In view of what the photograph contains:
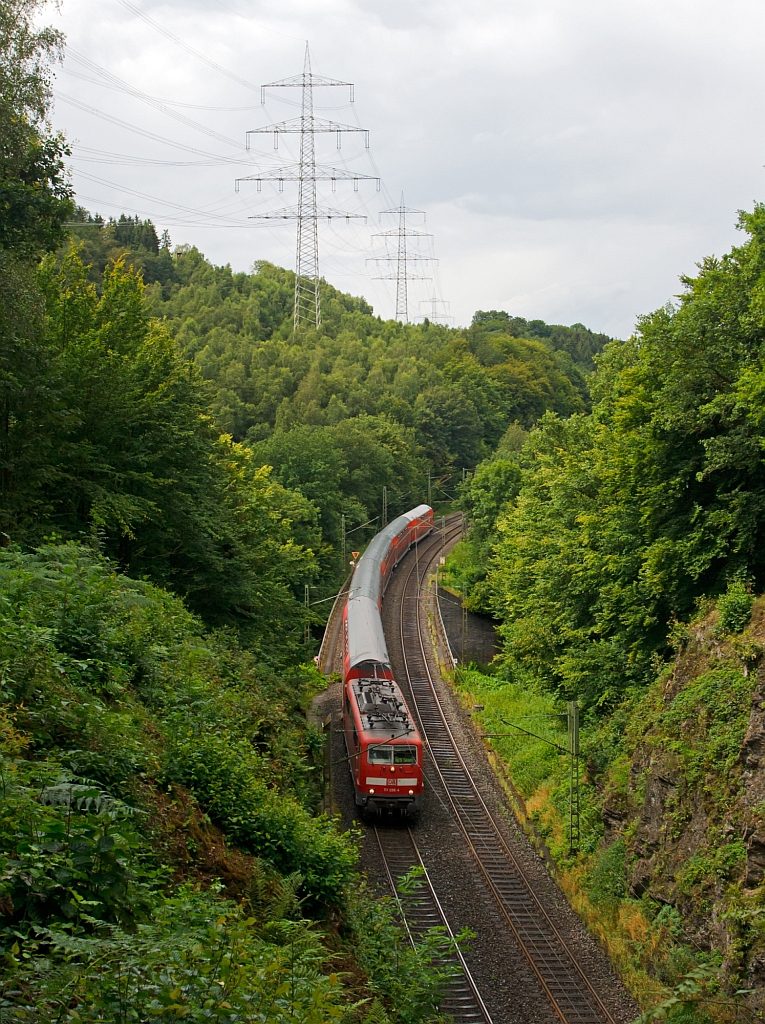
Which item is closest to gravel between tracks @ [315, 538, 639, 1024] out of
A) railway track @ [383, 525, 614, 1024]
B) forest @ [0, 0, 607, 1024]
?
railway track @ [383, 525, 614, 1024]

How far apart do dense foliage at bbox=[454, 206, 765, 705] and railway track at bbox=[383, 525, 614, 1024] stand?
4.45m

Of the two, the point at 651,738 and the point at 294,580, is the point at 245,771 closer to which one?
the point at 651,738

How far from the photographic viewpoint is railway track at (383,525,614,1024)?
1538 centimetres

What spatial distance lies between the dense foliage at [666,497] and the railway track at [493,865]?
14.6 feet

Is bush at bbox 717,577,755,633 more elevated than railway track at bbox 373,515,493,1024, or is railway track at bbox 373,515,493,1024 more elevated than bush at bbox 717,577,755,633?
bush at bbox 717,577,755,633

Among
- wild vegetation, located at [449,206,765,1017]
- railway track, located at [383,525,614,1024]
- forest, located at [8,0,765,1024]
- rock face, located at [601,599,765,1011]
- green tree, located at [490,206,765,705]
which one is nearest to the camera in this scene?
forest, located at [8,0,765,1024]

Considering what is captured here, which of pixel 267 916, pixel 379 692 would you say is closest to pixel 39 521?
pixel 379 692

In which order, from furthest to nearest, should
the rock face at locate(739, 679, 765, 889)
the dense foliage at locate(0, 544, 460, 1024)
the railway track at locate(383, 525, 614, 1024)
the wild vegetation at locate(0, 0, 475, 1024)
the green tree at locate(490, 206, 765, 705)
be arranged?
the green tree at locate(490, 206, 765, 705), the railway track at locate(383, 525, 614, 1024), the rock face at locate(739, 679, 765, 889), the wild vegetation at locate(0, 0, 475, 1024), the dense foliage at locate(0, 544, 460, 1024)

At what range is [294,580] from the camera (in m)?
44.4

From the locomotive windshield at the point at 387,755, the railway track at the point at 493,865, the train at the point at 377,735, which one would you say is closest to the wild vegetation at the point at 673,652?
the railway track at the point at 493,865

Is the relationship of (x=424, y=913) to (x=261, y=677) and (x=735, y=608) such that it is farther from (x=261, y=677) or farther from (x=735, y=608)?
(x=735, y=608)

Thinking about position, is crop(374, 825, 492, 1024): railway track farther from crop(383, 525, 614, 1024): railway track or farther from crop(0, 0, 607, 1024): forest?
crop(0, 0, 607, 1024): forest

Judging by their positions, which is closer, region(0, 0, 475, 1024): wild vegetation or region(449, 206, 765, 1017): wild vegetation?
region(0, 0, 475, 1024): wild vegetation

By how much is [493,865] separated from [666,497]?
10075 mm
